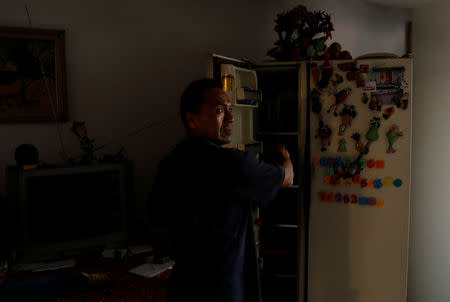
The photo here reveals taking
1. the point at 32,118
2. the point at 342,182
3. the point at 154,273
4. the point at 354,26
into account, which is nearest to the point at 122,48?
the point at 32,118

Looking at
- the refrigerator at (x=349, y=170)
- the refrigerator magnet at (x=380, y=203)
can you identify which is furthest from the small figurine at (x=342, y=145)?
the refrigerator magnet at (x=380, y=203)

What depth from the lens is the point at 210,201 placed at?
123 cm

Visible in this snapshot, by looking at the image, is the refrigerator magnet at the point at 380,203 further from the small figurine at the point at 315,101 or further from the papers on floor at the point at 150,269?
the papers on floor at the point at 150,269

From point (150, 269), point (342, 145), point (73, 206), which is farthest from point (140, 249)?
point (342, 145)

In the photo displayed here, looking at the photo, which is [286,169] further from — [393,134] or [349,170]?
[393,134]

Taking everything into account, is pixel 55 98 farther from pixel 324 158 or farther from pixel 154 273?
pixel 324 158

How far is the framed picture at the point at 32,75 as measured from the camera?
7.18ft

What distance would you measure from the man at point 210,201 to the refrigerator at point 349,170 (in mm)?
801

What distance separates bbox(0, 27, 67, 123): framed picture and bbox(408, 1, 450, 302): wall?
98.2 inches

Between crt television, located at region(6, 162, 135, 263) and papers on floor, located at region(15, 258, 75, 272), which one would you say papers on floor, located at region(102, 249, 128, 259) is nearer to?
crt television, located at region(6, 162, 135, 263)

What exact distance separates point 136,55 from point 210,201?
1577mm

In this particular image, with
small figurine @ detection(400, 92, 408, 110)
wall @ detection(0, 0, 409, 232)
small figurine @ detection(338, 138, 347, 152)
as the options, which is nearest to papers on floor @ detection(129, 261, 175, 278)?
wall @ detection(0, 0, 409, 232)

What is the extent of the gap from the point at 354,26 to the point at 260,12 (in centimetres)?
84

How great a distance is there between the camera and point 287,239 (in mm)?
2598
